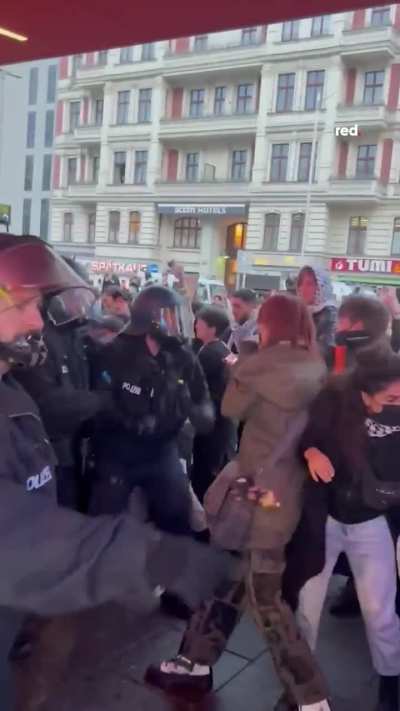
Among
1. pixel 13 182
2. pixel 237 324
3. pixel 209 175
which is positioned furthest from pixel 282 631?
pixel 209 175

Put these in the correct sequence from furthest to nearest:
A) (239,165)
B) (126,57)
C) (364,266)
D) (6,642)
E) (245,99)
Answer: (126,57)
(239,165)
(245,99)
(364,266)
(6,642)

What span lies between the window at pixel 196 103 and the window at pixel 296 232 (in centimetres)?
757

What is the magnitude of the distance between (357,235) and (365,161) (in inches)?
133

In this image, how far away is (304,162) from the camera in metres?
31.4

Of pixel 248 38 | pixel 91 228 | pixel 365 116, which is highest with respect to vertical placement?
pixel 248 38

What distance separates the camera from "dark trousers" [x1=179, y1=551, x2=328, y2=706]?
2453 mm

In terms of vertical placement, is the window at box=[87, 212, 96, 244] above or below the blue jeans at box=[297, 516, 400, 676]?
above

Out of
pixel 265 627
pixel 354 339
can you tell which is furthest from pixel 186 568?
pixel 354 339

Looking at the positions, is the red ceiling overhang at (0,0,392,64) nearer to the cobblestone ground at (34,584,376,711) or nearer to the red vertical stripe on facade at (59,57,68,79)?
the cobblestone ground at (34,584,376,711)

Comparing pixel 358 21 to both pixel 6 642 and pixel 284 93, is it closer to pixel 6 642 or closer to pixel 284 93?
pixel 284 93

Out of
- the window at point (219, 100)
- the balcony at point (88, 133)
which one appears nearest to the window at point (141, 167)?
the balcony at point (88, 133)

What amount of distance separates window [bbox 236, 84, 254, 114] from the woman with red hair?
32473 mm

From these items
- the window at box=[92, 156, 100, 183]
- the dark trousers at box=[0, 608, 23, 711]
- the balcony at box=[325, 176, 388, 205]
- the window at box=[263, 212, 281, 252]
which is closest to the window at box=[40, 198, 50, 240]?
the window at box=[92, 156, 100, 183]

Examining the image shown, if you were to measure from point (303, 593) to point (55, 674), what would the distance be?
111 centimetres
